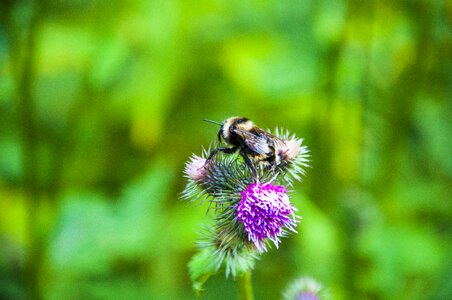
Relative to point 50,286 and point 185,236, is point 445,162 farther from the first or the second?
point 50,286

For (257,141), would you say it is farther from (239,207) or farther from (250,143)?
(239,207)

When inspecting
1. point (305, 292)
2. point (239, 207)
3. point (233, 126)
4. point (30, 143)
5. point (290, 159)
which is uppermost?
point (30, 143)

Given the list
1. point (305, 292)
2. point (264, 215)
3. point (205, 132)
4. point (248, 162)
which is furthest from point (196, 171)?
point (205, 132)

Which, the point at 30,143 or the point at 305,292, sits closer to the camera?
the point at 305,292

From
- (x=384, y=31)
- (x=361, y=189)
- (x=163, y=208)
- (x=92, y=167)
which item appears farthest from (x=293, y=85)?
(x=92, y=167)

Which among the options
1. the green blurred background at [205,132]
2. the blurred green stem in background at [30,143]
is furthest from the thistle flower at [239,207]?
the blurred green stem in background at [30,143]

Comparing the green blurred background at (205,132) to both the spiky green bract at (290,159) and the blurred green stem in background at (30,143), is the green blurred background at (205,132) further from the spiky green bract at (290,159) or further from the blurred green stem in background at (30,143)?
the spiky green bract at (290,159)

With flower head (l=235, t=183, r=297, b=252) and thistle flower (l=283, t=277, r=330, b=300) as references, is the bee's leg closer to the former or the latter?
flower head (l=235, t=183, r=297, b=252)
